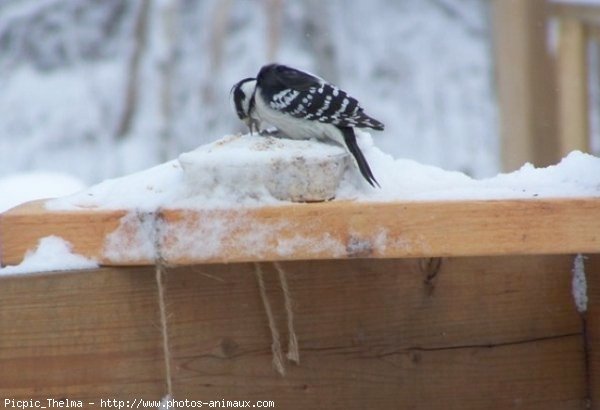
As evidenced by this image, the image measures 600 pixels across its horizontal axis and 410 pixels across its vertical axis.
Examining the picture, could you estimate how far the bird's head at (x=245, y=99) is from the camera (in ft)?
9.30

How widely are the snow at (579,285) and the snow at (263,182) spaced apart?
165 millimetres

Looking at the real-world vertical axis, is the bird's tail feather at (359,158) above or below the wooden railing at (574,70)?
below

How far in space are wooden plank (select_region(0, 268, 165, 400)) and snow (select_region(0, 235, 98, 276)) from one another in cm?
2

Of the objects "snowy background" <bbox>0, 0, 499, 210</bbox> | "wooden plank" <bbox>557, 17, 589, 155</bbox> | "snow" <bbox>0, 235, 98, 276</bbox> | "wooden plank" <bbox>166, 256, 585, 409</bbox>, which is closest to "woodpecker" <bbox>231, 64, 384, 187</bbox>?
"wooden plank" <bbox>166, 256, 585, 409</bbox>

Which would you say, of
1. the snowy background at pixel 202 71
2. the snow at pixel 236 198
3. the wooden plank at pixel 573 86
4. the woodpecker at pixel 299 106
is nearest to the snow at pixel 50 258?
the snow at pixel 236 198

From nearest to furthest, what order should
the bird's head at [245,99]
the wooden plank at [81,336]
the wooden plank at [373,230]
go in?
the wooden plank at [373,230]
the wooden plank at [81,336]
the bird's head at [245,99]

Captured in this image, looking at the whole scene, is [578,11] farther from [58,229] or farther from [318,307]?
[58,229]

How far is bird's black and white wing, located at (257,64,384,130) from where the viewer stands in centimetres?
251

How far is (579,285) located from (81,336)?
2.92ft

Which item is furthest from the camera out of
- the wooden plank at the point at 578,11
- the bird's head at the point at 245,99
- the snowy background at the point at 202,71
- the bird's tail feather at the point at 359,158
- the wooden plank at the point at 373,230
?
the snowy background at the point at 202,71

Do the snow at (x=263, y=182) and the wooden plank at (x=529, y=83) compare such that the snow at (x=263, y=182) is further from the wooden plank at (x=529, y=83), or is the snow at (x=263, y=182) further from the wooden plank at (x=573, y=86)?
the wooden plank at (x=529, y=83)

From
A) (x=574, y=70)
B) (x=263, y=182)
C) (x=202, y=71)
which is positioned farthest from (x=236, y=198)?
(x=202, y=71)

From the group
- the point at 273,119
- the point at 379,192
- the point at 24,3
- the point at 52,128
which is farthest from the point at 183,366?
the point at 24,3

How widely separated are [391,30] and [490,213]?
1139 centimetres
